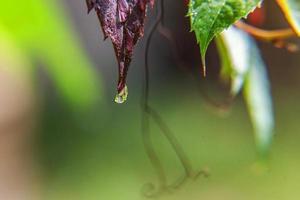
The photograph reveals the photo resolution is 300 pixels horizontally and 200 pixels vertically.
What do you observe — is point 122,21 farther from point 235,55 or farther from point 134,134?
point 134,134

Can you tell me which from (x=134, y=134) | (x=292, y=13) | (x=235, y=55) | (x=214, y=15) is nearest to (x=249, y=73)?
(x=235, y=55)

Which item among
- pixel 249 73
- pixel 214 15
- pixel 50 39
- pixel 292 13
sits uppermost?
pixel 214 15

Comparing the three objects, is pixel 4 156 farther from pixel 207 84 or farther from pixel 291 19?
pixel 291 19

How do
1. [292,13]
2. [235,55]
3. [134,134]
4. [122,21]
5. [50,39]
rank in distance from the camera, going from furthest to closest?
1. [134,134]
2. [50,39]
3. [235,55]
4. [292,13]
5. [122,21]

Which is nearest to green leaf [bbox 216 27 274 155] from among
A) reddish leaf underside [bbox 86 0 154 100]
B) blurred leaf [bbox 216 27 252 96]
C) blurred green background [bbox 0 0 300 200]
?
blurred leaf [bbox 216 27 252 96]

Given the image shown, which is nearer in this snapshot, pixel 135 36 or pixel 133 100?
pixel 135 36

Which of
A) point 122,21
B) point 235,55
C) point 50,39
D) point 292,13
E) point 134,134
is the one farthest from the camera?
point 134,134

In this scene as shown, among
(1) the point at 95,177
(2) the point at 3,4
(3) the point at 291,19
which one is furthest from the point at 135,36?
(1) the point at 95,177
